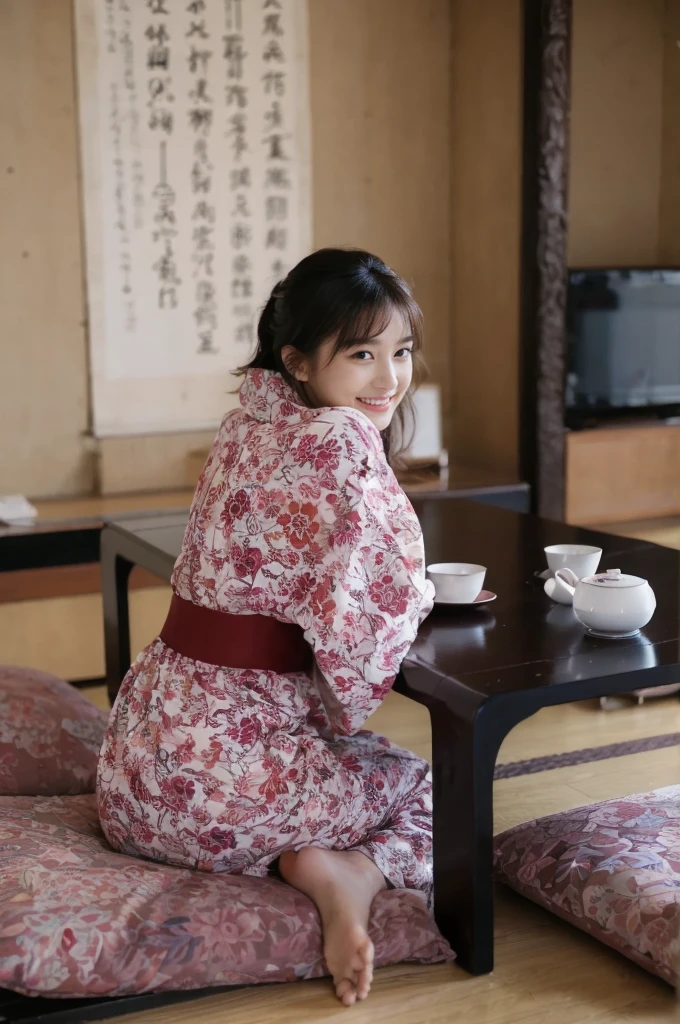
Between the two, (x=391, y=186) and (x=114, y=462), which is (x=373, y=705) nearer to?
(x=114, y=462)

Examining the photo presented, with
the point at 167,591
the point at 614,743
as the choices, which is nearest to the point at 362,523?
the point at 614,743

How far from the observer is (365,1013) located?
6.06ft

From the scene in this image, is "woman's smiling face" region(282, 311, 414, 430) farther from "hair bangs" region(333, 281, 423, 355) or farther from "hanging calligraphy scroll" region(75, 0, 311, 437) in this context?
"hanging calligraphy scroll" region(75, 0, 311, 437)

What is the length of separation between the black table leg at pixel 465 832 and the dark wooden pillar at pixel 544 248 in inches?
93.4

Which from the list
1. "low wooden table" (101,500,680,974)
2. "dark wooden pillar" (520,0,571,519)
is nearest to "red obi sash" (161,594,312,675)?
"low wooden table" (101,500,680,974)

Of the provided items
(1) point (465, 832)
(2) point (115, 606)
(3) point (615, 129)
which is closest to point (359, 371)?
(1) point (465, 832)

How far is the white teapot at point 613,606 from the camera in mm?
1995

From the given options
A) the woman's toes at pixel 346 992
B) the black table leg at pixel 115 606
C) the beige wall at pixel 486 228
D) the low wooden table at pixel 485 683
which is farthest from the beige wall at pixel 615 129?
the woman's toes at pixel 346 992

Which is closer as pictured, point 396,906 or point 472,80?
point 396,906

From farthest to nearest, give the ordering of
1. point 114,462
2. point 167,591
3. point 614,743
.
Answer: point 114,462, point 167,591, point 614,743

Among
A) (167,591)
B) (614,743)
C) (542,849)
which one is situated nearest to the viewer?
(542,849)

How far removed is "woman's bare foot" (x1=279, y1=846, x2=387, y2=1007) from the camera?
187 centimetres

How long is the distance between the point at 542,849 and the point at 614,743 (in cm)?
94

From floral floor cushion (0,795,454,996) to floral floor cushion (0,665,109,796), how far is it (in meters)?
0.36
